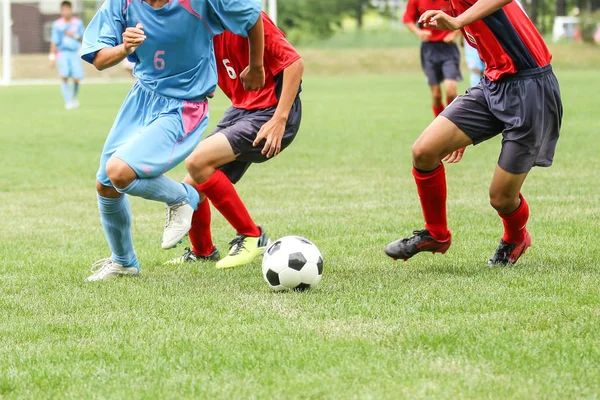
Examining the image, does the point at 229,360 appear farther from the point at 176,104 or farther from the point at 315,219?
the point at 315,219

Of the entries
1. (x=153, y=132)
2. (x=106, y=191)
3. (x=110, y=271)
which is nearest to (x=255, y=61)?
(x=153, y=132)

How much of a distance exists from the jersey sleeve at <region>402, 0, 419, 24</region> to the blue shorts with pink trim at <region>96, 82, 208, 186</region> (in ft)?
29.4

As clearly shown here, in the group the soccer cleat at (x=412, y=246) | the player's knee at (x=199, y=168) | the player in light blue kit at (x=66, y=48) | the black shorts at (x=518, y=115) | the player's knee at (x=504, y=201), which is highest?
the black shorts at (x=518, y=115)

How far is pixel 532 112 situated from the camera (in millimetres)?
5129

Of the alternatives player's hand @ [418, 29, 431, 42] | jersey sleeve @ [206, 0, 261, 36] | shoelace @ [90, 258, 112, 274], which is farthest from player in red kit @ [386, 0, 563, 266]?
player's hand @ [418, 29, 431, 42]

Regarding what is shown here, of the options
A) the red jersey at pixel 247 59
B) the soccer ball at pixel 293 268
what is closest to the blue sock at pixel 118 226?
the soccer ball at pixel 293 268

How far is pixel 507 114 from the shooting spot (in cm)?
520

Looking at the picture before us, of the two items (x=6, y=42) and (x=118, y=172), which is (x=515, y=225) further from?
(x=6, y=42)

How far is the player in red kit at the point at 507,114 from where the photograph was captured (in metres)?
5.12

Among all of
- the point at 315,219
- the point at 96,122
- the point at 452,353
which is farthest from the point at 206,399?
the point at 96,122

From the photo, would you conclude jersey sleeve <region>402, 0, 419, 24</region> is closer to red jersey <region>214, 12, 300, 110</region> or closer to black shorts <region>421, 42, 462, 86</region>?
black shorts <region>421, 42, 462, 86</region>

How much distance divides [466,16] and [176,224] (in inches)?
72.4

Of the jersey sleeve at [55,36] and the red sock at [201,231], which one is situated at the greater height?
the red sock at [201,231]

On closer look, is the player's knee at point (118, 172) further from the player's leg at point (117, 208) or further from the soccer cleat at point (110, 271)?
the soccer cleat at point (110, 271)
